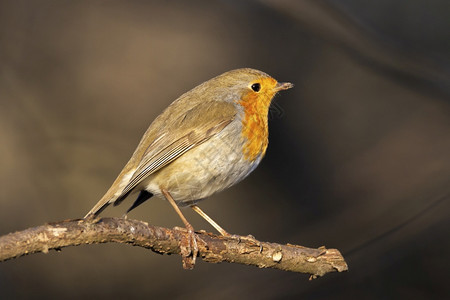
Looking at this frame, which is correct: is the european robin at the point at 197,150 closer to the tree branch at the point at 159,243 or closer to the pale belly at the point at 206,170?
the pale belly at the point at 206,170

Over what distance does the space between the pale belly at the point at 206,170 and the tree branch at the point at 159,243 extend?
13.7 inches

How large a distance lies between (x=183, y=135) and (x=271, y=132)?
1.92 m

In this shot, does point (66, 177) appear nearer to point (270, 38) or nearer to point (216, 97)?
point (216, 97)

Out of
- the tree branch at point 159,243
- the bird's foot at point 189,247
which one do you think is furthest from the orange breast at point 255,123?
the bird's foot at point 189,247

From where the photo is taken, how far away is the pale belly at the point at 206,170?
3.14m

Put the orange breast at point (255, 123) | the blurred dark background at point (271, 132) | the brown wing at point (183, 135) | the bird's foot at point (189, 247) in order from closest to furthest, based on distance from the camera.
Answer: the bird's foot at point (189, 247), the brown wing at point (183, 135), the orange breast at point (255, 123), the blurred dark background at point (271, 132)

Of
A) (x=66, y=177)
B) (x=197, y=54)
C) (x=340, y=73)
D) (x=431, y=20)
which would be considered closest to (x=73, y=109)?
(x=66, y=177)

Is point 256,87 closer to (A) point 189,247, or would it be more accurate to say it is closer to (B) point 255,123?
(B) point 255,123

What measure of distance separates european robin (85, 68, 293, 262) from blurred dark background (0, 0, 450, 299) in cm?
121

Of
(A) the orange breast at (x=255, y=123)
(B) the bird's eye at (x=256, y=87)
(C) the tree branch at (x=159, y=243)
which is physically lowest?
(C) the tree branch at (x=159, y=243)

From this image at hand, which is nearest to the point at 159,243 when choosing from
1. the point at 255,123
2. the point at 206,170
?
the point at 206,170

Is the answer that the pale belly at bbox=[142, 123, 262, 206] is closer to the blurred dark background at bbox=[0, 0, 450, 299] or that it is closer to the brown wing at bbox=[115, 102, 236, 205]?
the brown wing at bbox=[115, 102, 236, 205]

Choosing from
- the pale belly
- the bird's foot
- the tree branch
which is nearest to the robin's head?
the pale belly

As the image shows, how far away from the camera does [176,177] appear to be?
316 cm
